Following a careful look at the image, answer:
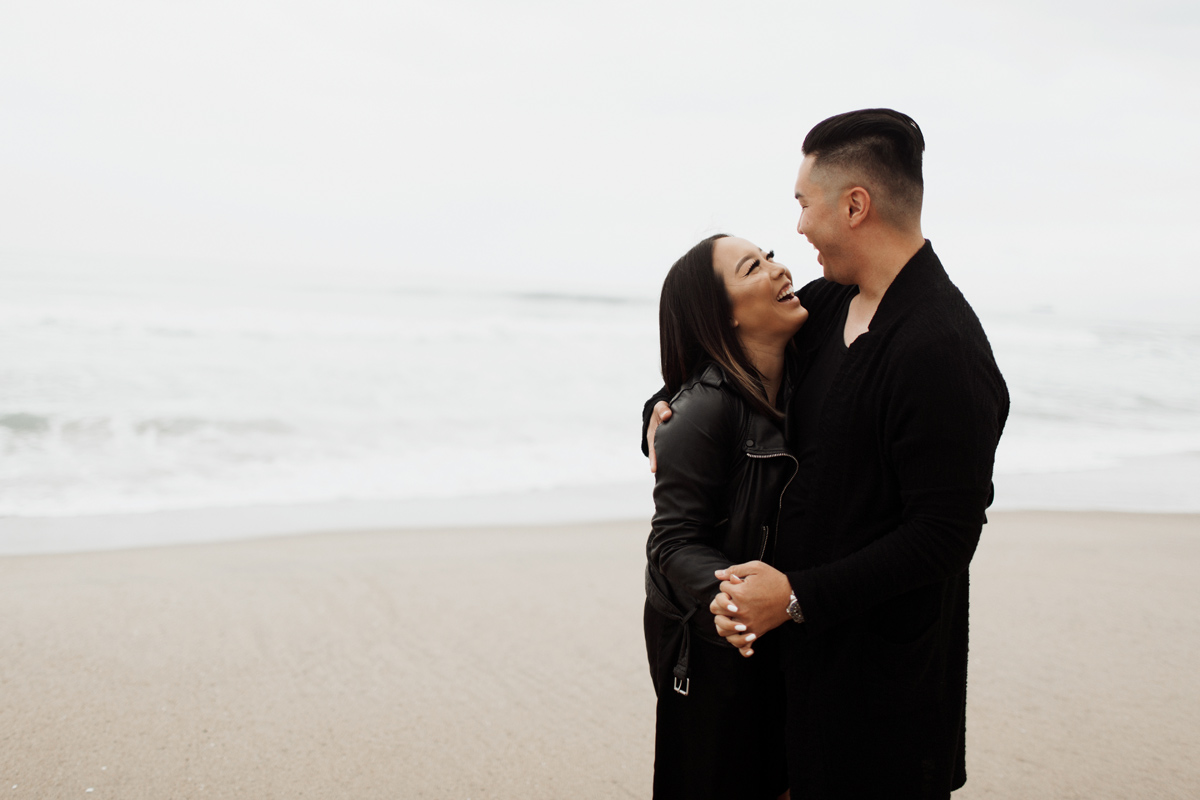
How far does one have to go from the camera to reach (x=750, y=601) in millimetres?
1652

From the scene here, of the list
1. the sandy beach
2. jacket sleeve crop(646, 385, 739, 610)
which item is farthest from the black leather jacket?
the sandy beach

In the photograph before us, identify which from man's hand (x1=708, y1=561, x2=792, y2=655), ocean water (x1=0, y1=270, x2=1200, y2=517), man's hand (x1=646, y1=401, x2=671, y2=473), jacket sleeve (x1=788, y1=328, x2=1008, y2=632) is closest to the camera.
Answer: jacket sleeve (x1=788, y1=328, x2=1008, y2=632)

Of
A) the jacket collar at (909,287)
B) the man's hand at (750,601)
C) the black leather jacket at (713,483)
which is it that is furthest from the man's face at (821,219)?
the man's hand at (750,601)

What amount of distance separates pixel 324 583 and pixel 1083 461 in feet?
27.5

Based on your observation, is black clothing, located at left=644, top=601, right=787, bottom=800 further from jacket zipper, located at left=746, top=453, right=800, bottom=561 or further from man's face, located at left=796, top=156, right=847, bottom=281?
man's face, located at left=796, top=156, right=847, bottom=281

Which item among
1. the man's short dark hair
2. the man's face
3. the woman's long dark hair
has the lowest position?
the woman's long dark hair

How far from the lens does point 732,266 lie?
2.01 meters

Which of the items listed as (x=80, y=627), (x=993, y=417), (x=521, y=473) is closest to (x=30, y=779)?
(x=80, y=627)

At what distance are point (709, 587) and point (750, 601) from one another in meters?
0.13

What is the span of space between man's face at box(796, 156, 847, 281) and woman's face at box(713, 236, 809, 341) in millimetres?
173

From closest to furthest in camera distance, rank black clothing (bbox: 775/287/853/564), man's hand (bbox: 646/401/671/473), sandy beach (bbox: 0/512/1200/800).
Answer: black clothing (bbox: 775/287/853/564) < man's hand (bbox: 646/401/671/473) < sandy beach (bbox: 0/512/1200/800)

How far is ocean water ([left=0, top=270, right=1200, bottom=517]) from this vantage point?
7402 millimetres

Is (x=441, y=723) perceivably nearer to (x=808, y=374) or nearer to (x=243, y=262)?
(x=808, y=374)

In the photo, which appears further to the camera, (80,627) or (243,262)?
(243,262)
